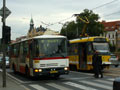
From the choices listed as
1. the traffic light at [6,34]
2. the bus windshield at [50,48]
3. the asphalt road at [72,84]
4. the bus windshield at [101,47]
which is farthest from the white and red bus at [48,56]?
the bus windshield at [101,47]

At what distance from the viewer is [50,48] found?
54.0 ft

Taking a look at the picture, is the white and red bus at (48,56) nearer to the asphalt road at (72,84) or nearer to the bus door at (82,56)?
the asphalt road at (72,84)

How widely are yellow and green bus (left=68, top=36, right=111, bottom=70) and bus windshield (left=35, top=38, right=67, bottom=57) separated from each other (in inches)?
253

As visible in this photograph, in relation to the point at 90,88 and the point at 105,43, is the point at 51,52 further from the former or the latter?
the point at 105,43

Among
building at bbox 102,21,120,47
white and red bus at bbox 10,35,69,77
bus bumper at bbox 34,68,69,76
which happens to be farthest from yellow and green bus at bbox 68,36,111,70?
building at bbox 102,21,120,47

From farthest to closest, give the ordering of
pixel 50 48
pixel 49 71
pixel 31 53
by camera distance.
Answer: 1. pixel 31 53
2. pixel 50 48
3. pixel 49 71

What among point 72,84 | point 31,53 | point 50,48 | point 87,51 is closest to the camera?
point 72,84

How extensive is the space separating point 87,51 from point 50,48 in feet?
24.5

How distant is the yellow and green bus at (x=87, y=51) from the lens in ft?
74.2

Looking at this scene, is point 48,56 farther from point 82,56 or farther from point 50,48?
point 82,56

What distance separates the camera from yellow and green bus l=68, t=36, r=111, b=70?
2262 cm

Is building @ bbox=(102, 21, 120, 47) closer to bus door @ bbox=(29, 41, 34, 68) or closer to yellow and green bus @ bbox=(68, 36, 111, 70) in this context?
yellow and green bus @ bbox=(68, 36, 111, 70)

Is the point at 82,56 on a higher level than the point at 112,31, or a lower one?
lower

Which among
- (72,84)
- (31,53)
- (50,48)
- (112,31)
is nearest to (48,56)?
(50,48)
